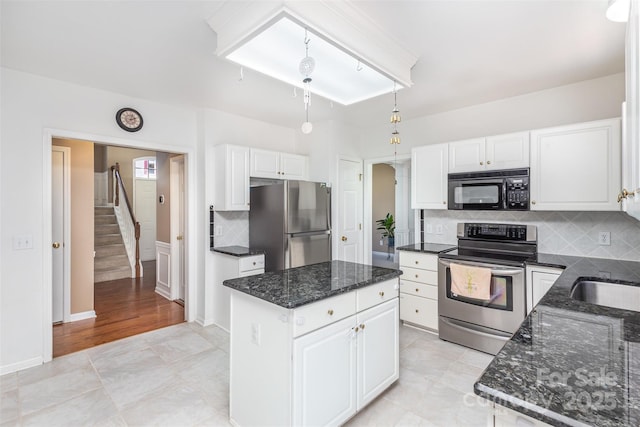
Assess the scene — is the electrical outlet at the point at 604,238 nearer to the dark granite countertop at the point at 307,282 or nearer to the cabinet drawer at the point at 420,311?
the cabinet drawer at the point at 420,311

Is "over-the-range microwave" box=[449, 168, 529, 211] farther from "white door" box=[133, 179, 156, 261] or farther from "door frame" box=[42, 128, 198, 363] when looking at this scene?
"white door" box=[133, 179, 156, 261]

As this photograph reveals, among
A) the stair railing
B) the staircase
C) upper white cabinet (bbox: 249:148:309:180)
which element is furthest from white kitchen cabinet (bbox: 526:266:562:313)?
the staircase

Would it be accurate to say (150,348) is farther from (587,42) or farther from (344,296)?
(587,42)

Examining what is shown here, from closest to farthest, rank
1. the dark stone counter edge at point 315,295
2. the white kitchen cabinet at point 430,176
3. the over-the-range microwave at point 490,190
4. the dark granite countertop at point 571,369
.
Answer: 1. the dark granite countertop at point 571,369
2. the dark stone counter edge at point 315,295
3. the over-the-range microwave at point 490,190
4. the white kitchen cabinet at point 430,176

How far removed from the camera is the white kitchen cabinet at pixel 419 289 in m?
3.27

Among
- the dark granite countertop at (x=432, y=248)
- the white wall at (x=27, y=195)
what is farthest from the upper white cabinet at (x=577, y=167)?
the white wall at (x=27, y=195)

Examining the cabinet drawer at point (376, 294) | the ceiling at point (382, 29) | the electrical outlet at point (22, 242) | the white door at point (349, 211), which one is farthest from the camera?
the white door at point (349, 211)

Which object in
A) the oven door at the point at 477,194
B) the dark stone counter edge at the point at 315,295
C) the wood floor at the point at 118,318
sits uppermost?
the oven door at the point at 477,194

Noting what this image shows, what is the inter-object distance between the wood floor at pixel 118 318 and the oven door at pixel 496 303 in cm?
313

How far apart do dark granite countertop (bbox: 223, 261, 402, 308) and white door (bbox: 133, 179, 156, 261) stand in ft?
21.1

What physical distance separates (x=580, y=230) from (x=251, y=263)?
3256mm

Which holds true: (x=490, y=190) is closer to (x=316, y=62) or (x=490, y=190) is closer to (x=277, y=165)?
(x=316, y=62)

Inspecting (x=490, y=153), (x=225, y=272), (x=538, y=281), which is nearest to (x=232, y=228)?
(x=225, y=272)

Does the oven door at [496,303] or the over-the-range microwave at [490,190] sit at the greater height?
the over-the-range microwave at [490,190]
